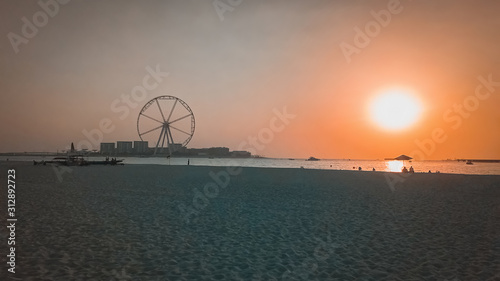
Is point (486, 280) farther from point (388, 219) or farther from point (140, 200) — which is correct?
point (140, 200)

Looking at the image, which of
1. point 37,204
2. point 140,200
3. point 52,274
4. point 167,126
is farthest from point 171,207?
point 167,126

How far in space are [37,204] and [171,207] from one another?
23.4ft

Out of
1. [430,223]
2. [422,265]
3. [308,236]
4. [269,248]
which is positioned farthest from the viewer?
[430,223]

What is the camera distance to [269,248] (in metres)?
10.1

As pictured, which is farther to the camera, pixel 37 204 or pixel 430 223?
pixel 37 204

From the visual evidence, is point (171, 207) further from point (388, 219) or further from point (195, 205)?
point (388, 219)

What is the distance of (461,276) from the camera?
25.4 ft

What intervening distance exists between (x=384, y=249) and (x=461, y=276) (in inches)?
100

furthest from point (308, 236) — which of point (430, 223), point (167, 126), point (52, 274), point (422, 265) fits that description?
point (167, 126)

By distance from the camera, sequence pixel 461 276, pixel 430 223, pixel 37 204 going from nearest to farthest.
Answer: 1. pixel 461 276
2. pixel 430 223
3. pixel 37 204

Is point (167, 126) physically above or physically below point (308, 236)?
above

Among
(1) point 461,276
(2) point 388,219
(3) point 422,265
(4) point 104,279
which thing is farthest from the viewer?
(2) point 388,219

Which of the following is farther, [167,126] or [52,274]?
[167,126]

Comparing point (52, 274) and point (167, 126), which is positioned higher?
point (167, 126)
